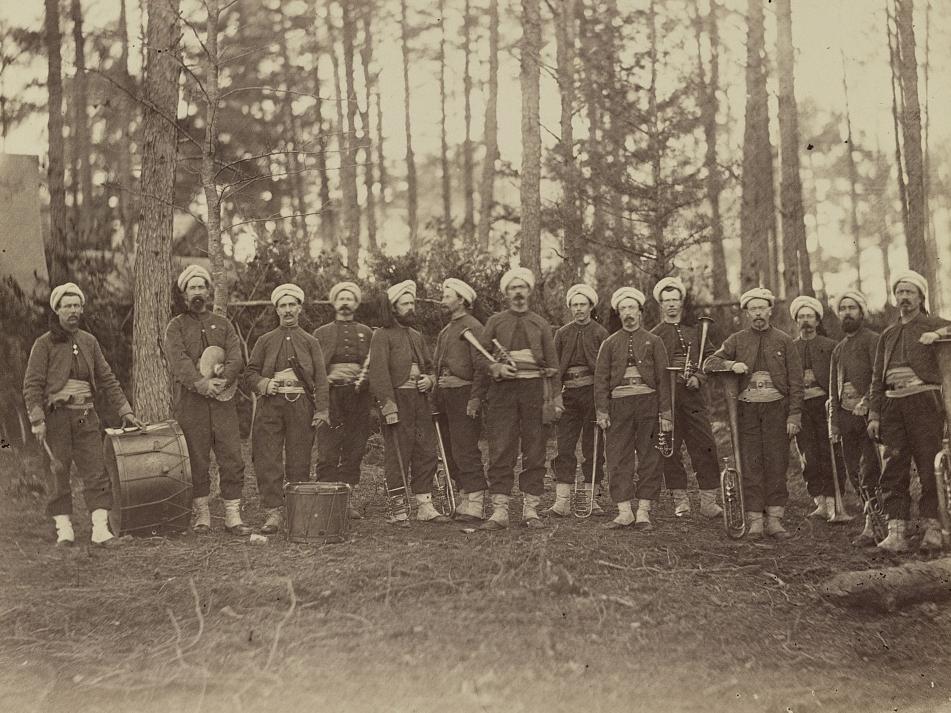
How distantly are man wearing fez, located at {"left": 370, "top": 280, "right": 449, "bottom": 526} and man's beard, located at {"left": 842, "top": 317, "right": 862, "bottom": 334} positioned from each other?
357 centimetres

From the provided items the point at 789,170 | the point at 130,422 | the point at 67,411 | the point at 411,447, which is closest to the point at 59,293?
the point at 67,411

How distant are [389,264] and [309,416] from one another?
5.27 m

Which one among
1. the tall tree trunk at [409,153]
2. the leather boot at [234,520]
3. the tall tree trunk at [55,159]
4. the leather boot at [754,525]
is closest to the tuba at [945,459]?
the leather boot at [754,525]

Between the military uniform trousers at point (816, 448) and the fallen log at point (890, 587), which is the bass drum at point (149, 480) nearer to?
the fallen log at point (890, 587)

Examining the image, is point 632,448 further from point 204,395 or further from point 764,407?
point 204,395

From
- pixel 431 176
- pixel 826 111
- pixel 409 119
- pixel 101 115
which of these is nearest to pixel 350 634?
pixel 101 115

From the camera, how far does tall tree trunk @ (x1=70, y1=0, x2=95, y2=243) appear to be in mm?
8307

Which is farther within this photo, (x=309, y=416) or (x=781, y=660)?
(x=309, y=416)

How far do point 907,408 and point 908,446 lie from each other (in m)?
0.30

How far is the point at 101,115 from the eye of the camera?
1205 cm

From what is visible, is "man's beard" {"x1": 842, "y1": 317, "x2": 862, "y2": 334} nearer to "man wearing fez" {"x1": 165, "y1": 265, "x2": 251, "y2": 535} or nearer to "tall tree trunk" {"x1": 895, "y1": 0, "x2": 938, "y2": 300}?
"tall tree trunk" {"x1": 895, "y1": 0, "x2": 938, "y2": 300}

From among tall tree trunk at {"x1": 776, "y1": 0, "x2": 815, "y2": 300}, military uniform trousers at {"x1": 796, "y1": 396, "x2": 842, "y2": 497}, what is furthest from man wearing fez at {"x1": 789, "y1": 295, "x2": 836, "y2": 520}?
tall tree trunk at {"x1": 776, "y1": 0, "x2": 815, "y2": 300}

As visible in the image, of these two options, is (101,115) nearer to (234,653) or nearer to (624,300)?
(624,300)

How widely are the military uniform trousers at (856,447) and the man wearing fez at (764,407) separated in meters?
0.65
